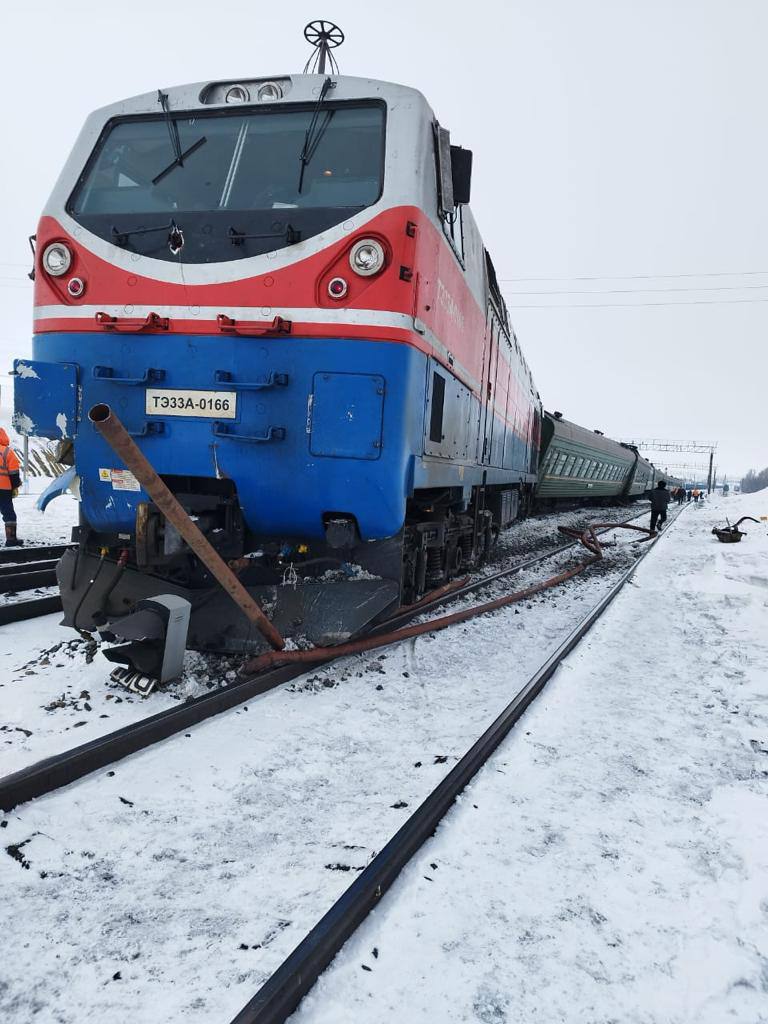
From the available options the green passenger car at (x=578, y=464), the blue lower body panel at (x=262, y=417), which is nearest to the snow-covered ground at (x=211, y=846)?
the blue lower body panel at (x=262, y=417)

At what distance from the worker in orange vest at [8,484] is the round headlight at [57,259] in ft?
17.0

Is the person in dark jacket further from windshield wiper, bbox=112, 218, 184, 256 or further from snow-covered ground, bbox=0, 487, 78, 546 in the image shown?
windshield wiper, bbox=112, 218, 184, 256

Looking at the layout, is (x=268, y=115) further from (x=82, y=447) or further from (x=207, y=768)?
(x=207, y=768)

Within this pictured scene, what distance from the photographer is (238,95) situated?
3.83 m

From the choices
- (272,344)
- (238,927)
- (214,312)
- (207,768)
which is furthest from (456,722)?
(214,312)

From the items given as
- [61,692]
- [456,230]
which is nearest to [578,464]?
[456,230]

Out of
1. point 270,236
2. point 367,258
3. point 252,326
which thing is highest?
point 270,236

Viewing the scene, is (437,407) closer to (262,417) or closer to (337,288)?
(337,288)

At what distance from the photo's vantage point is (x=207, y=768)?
2.56 metres

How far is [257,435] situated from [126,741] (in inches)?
63.9

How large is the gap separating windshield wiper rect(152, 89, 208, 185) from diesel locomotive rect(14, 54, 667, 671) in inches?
0.7

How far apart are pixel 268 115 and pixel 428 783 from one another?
382 cm

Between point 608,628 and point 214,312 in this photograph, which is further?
point 608,628

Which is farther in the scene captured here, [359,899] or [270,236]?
[270,236]
